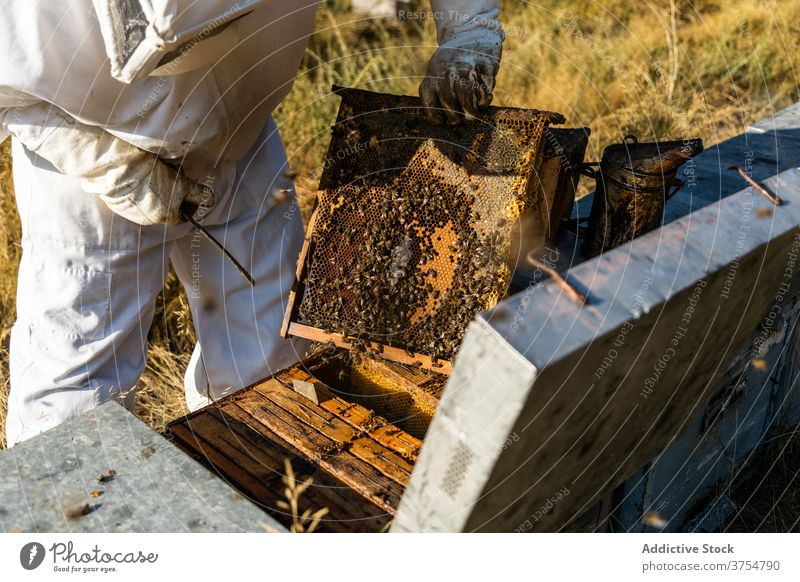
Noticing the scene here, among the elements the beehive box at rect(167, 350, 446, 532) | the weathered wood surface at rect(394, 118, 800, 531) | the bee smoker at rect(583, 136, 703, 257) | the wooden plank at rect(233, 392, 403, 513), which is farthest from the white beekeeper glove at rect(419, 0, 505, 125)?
the wooden plank at rect(233, 392, 403, 513)

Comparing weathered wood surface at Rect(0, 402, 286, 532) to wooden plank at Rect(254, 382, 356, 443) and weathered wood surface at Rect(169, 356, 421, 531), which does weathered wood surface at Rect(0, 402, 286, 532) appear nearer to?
weathered wood surface at Rect(169, 356, 421, 531)

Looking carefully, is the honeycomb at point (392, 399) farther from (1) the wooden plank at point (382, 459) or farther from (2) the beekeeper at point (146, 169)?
(2) the beekeeper at point (146, 169)

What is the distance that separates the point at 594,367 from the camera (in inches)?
68.7

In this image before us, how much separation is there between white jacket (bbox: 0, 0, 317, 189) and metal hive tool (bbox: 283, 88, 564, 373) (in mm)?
360

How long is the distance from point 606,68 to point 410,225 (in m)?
4.30

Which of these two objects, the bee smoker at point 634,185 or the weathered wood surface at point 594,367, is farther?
the bee smoker at point 634,185

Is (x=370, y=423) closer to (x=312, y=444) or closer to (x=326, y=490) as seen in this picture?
(x=312, y=444)

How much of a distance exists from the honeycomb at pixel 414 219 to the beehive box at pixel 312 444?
8.4 inches

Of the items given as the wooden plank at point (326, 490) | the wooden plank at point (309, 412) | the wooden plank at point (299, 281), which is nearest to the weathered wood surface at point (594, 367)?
the wooden plank at point (326, 490)

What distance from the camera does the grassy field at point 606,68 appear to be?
599cm

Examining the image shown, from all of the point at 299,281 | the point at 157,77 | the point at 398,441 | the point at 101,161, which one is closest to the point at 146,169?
the point at 101,161

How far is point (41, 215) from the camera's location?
304 centimetres

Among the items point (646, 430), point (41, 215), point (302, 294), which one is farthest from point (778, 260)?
point (41, 215)
